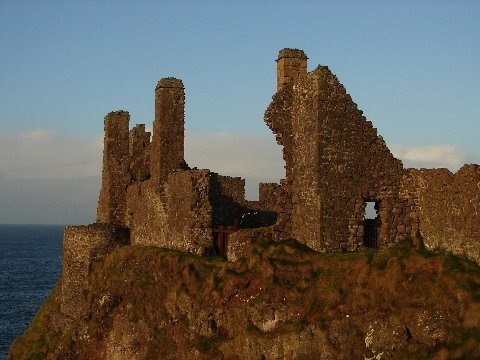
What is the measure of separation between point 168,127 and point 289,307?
16.0 m

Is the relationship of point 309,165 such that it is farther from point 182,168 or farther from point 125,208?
point 125,208

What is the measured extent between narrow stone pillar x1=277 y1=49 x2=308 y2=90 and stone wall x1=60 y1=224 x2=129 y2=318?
49.5ft

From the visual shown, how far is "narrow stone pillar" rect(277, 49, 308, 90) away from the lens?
85.1ft

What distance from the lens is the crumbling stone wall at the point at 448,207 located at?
19734 mm

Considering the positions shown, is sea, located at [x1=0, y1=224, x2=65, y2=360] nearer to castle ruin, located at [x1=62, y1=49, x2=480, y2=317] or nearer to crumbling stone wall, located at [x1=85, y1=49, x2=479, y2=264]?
castle ruin, located at [x1=62, y1=49, x2=480, y2=317]

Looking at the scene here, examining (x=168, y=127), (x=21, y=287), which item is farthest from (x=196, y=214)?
(x=21, y=287)

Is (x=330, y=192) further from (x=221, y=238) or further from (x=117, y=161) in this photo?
(x=117, y=161)

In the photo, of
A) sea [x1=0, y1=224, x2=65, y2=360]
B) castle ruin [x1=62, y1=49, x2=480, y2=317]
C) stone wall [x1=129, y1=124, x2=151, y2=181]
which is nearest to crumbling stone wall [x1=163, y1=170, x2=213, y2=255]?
castle ruin [x1=62, y1=49, x2=480, y2=317]

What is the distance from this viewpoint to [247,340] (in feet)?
70.3

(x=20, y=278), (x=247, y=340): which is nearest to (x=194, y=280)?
(x=247, y=340)

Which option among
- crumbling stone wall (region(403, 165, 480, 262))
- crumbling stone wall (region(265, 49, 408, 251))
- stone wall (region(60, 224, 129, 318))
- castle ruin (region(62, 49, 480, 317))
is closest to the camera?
crumbling stone wall (region(403, 165, 480, 262))

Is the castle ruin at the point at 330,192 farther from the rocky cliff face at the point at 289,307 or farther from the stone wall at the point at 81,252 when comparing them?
the stone wall at the point at 81,252

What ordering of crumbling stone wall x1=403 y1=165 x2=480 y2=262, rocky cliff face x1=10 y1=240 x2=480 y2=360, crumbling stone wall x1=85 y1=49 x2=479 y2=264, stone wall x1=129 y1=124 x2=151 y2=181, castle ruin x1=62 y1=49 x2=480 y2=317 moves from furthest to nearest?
stone wall x1=129 y1=124 x2=151 y2=181 → crumbling stone wall x1=85 y1=49 x2=479 y2=264 → castle ruin x1=62 y1=49 x2=480 y2=317 → crumbling stone wall x1=403 y1=165 x2=480 y2=262 → rocky cliff face x1=10 y1=240 x2=480 y2=360

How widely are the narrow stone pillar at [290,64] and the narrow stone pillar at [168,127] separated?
31.5ft
